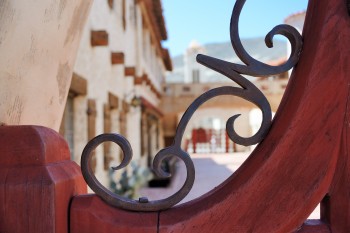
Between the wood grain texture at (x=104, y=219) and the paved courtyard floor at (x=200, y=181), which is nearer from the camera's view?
the wood grain texture at (x=104, y=219)

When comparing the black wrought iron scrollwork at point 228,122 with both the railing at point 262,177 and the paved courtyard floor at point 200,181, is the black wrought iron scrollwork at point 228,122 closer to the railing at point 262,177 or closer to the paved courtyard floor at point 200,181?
the railing at point 262,177

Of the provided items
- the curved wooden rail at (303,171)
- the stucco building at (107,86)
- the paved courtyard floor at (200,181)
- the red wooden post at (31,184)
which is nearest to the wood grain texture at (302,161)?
the curved wooden rail at (303,171)

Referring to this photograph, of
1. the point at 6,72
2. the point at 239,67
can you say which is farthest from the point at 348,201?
the point at 6,72

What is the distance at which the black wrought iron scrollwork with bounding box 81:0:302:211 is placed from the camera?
2.26 ft

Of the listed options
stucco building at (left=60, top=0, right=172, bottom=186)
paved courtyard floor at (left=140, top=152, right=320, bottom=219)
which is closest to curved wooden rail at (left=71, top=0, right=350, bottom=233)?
paved courtyard floor at (left=140, top=152, right=320, bottom=219)

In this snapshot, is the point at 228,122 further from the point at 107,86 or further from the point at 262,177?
the point at 107,86

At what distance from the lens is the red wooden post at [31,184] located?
654 mm

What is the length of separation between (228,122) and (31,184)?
0.34 meters

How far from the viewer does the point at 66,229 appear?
0.70 meters

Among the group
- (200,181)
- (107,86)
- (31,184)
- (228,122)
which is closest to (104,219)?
(31,184)

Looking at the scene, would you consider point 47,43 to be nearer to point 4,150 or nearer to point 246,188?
point 4,150

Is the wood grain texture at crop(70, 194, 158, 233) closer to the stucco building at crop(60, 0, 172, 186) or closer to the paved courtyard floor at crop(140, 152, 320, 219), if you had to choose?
the paved courtyard floor at crop(140, 152, 320, 219)

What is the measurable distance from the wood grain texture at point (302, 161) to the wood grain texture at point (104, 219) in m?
0.03

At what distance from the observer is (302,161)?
2.19 feet
